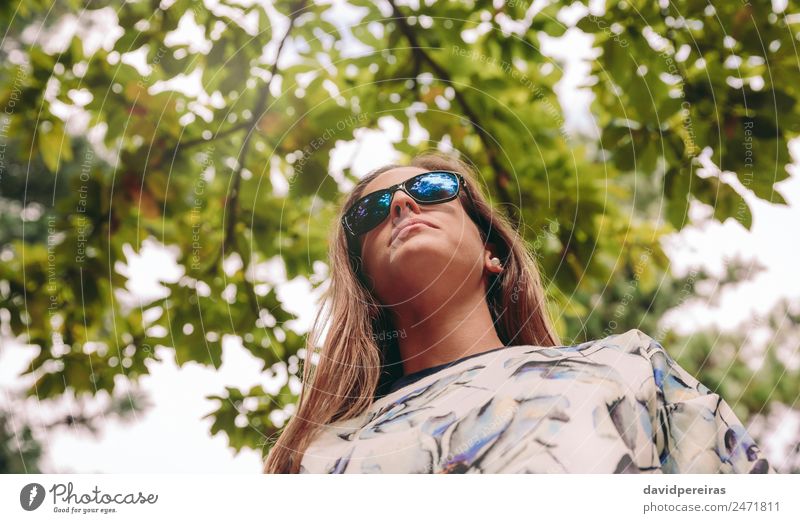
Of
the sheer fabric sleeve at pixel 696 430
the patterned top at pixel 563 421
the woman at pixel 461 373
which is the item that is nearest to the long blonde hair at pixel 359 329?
the woman at pixel 461 373

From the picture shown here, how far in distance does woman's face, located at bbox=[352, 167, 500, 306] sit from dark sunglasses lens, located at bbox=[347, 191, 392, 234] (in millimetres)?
15

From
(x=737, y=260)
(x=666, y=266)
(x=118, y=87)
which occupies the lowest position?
(x=666, y=266)

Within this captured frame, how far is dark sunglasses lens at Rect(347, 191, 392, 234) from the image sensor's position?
146 centimetres

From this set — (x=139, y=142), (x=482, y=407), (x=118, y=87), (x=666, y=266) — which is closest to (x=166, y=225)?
(x=139, y=142)

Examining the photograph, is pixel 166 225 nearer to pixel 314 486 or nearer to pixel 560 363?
pixel 314 486

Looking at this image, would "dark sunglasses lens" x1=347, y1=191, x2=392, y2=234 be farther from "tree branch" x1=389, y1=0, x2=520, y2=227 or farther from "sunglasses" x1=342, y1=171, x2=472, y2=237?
"tree branch" x1=389, y1=0, x2=520, y2=227

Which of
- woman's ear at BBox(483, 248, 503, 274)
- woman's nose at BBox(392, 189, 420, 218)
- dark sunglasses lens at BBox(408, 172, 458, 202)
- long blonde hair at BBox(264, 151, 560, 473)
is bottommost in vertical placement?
long blonde hair at BBox(264, 151, 560, 473)

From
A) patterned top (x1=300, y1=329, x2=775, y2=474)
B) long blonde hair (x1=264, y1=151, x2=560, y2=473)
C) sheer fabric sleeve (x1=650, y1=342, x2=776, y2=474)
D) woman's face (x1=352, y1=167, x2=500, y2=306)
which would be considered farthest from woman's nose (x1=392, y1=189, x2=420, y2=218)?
sheer fabric sleeve (x1=650, y1=342, x2=776, y2=474)

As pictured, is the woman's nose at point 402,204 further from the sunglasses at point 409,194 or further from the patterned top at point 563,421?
the patterned top at point 563,421

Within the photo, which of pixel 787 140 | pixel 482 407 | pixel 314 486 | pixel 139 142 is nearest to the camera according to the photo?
pixel 482 407

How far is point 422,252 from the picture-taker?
53.7 inches

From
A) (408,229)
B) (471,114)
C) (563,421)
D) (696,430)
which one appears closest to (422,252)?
(408,229)

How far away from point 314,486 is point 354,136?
1050 mm

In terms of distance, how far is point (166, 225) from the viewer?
217 cm
